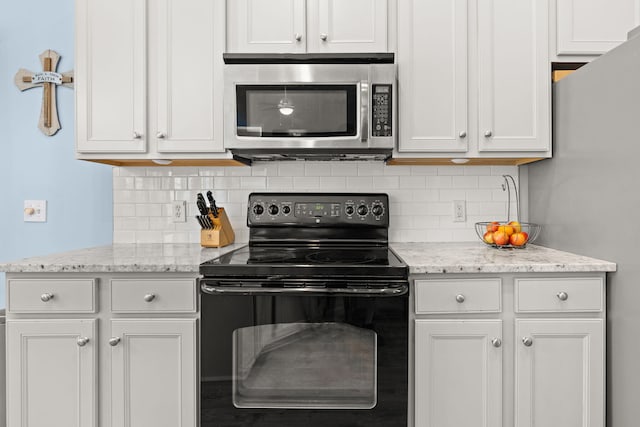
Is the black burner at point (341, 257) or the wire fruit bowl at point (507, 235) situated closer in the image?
the black burner at point (341, 257)

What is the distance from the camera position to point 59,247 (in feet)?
7.97

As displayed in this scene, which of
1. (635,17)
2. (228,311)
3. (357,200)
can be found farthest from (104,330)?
(635,17)

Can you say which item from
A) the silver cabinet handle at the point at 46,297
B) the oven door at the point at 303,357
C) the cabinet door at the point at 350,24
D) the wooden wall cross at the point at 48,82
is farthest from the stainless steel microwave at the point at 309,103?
the wooden wall cross at the point at 48,82

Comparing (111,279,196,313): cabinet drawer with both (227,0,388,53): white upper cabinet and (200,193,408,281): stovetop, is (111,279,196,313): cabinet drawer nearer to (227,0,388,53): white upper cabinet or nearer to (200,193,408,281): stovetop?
(200,193,408,281): stovetop

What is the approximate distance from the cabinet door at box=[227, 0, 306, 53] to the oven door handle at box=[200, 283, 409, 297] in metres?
1.12

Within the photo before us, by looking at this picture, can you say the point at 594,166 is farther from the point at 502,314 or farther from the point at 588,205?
the point at 502,314

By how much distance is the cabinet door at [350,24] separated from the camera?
200 cm

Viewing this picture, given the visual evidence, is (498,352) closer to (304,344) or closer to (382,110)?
(304,344)

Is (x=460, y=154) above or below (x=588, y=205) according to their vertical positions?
above

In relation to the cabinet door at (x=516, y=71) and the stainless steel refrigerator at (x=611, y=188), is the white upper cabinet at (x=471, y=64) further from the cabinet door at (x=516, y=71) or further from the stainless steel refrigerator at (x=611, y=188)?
the stainless steel refrigerator at (x=611, y=188)

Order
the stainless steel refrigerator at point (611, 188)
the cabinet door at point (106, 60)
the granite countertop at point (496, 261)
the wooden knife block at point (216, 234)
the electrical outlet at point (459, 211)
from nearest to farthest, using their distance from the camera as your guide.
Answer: the stainless steel refrigerator at point (611, 188)
the granite countertop at point (496, 261)
the cabinet door at point (106, 60)
the wooden knife block at point (216, 234)
the electrical outlet at point (459, 211)

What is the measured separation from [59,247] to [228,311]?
4.61ft

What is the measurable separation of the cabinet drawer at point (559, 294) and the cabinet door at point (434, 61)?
29.5 inches

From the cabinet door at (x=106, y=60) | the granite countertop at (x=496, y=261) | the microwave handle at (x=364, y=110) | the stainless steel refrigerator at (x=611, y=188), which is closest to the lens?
the stainless steel refrigerator at (x=611, y=188)
